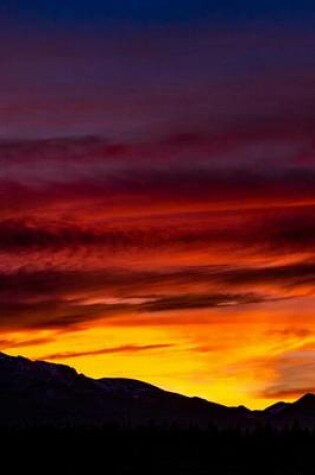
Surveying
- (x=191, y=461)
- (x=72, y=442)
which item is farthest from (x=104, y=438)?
(x=191, y=461)

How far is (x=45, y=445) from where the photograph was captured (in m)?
86.5

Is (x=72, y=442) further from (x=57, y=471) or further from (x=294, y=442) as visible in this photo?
(x=294, y=442)

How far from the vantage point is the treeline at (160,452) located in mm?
80875

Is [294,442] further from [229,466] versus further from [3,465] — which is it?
[3,465]

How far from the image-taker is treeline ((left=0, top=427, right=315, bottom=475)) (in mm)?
80875

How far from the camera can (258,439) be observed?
86.7 m

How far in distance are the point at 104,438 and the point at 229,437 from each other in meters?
9.11

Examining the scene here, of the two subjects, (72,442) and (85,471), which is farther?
(72,442)

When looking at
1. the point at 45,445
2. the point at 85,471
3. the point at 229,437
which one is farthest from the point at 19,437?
the point at 229,437

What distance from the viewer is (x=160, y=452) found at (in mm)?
83062

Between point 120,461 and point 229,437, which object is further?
point 229,437

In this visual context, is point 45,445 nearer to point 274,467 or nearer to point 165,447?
point 165,447

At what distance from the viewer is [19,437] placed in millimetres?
88938

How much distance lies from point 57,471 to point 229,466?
11.6m
